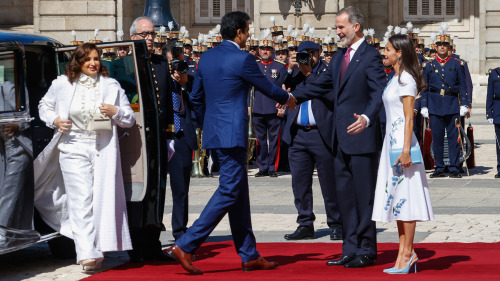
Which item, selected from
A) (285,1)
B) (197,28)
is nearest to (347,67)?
(285,1)

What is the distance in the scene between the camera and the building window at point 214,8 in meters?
33.2

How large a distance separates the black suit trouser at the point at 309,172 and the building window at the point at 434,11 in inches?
917

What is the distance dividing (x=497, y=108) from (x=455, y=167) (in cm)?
104

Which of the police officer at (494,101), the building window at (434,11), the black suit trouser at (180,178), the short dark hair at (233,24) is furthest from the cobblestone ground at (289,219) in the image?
the building window at (434,11)

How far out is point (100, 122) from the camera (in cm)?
910

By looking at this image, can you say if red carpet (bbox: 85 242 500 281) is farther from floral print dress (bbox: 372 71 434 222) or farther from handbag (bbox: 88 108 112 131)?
handbag (bbox: 88 108 112 131)

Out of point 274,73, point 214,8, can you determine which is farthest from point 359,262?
point 214,8

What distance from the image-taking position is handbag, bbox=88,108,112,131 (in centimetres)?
909

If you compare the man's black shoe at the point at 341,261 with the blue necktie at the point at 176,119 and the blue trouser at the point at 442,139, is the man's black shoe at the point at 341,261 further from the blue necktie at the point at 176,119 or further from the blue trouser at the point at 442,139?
the blue trouser at the point at 442,139

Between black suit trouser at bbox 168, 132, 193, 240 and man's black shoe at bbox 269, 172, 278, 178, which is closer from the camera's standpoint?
black suit trouser at bbox 168, 132, 193, 240

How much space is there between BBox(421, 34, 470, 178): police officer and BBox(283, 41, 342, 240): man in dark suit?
6484mm

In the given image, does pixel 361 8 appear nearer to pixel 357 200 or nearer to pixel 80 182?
pixel 357 200

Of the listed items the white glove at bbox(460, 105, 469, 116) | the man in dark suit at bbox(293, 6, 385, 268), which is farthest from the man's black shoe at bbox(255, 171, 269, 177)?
the man in dark suit at bbox(293, 6, 385, 268)

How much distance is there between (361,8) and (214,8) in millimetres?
4125
